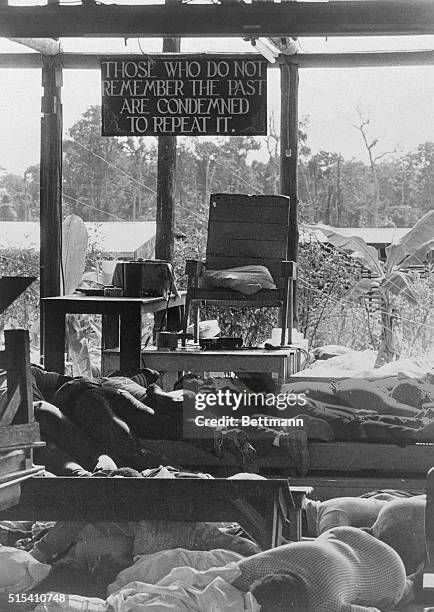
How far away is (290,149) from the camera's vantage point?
433cm

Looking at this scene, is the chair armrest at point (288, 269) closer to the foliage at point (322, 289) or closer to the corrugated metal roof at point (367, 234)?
the foliage at point (322, 289)

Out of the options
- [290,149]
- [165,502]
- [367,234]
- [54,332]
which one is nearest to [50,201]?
[54,332]

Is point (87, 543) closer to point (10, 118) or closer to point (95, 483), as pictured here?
point (95, 483)

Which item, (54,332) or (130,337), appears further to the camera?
(130,337)

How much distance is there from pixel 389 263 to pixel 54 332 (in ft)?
7.55

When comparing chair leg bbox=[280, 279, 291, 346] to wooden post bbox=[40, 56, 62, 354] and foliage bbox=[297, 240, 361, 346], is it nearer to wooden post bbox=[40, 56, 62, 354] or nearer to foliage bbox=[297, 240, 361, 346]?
foliage bbox=[297, 240, 361, 346]

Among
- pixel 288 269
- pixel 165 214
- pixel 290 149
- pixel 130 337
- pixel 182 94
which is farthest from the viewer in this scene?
pixel 288 269

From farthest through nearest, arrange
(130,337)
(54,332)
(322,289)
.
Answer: (322,289) → (130,337) → (54,332)

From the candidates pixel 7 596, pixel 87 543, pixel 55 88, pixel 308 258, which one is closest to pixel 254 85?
pixel 55 88

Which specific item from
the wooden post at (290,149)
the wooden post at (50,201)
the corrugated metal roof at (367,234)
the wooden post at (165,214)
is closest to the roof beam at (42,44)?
the wooden post at (50,201)

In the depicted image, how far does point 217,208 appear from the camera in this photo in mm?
4477

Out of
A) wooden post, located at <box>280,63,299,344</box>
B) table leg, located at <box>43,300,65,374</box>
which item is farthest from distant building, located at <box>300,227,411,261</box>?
table leg, located at <box>43,300,65,374</box>

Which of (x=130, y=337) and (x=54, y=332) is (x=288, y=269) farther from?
(x=54, y=332)

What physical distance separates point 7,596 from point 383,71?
6.30 feet
